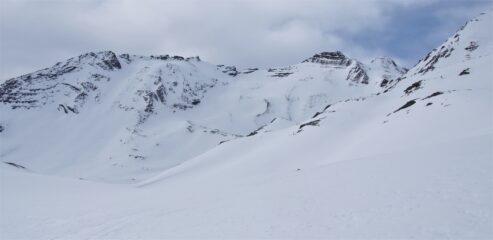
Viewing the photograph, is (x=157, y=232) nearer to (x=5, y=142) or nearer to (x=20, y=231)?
(x=20, y=231)

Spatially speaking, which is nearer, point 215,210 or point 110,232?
point 110,232

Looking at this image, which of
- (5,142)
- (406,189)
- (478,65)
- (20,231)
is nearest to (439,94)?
(478,65)

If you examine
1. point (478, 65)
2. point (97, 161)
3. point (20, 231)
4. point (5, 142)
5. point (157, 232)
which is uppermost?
point (5, 142)

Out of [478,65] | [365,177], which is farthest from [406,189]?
[478,65]

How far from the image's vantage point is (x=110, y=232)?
81.6 feet

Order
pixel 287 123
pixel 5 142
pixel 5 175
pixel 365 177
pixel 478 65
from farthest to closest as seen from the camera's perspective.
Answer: pixel 5 142
pixel 287 123
pixel 478 65
pixel 5 175
pixel 365 177

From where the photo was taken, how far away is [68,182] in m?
53.6

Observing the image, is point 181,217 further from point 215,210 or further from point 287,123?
point 287,123

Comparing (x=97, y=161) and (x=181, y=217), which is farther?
(x=97, y=161)

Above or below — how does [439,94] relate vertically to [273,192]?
above

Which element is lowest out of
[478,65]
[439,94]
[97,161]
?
[439,94]

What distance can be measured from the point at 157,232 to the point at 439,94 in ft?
182

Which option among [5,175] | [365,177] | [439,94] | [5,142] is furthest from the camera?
[5,142]

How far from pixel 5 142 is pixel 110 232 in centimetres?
19239
